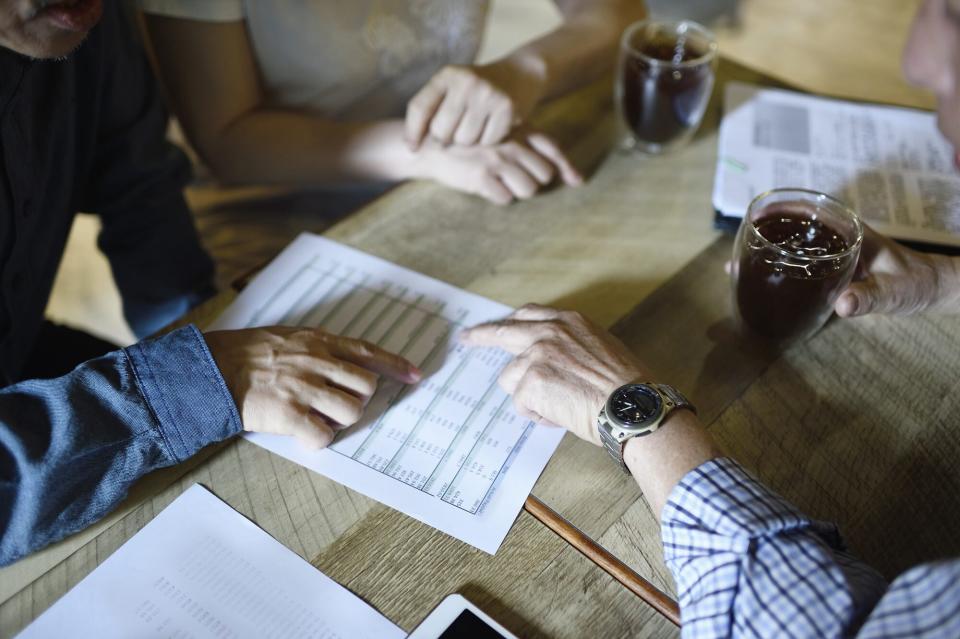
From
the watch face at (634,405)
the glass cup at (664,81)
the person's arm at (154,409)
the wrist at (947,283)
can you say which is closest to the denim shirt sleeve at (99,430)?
the person's arm at (154,409)

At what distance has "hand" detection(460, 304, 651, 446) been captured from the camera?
748 millimetres

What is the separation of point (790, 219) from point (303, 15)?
0.77m

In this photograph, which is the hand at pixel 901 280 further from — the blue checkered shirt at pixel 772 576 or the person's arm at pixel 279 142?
the person's arm at pixel 279 142

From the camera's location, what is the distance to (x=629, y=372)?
2.51 ft

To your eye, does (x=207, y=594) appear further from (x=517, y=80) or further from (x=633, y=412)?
(x=517, y=80)

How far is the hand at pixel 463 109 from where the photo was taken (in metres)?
1.02

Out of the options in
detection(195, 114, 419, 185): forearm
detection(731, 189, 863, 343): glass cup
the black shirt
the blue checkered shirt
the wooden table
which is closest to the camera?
the blue checkered shirt

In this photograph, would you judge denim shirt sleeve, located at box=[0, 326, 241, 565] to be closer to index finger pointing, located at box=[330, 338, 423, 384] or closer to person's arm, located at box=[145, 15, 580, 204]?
index finger pointing, located at box=[330, 338, 423, 384]

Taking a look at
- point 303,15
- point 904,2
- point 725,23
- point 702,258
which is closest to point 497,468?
point 702,258

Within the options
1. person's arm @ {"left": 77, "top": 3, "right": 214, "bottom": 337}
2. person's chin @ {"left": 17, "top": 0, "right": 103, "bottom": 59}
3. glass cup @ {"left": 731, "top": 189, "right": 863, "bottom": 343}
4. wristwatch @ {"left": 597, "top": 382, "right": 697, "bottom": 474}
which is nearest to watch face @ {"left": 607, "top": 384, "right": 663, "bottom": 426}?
wristwatch @ {"left": 597, "top": 382, "right": 697, "bottom": 474}

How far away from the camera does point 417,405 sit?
80 centimetres

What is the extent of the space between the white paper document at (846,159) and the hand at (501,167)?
0.24 meters

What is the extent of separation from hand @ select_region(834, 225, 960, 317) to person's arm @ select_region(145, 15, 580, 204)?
404 millimetres

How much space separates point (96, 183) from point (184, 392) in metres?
0.55
